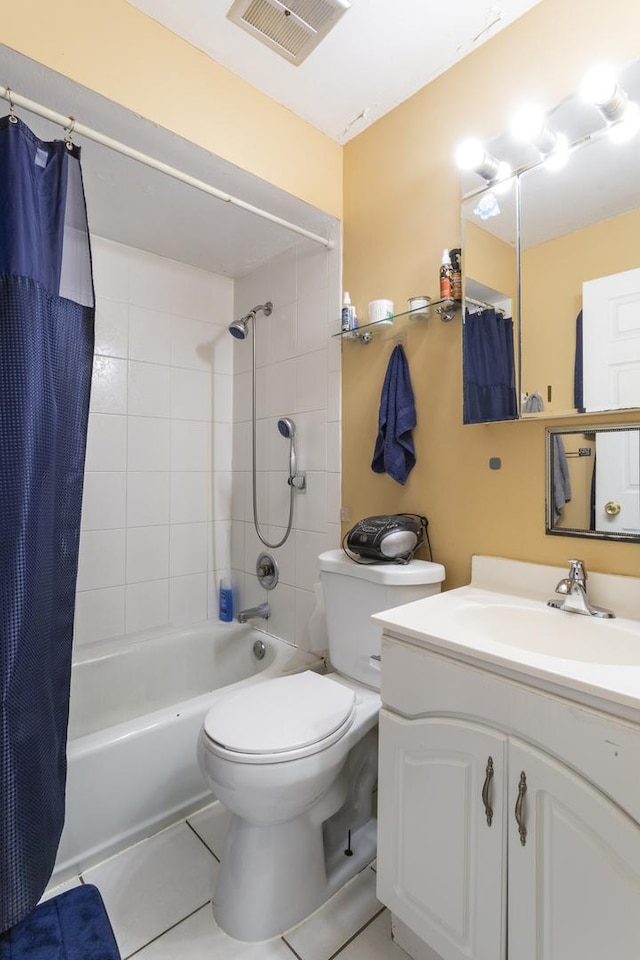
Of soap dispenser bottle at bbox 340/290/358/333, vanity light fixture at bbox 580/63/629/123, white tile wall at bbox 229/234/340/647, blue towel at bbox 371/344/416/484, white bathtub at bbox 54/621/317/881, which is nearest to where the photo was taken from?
vanity light fixture at bbox 580/63/629/123

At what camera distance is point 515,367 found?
132 centimetres

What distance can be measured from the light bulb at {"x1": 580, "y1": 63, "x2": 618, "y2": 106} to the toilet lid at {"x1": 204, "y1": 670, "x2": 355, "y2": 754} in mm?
1652

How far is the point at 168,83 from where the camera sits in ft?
4.46

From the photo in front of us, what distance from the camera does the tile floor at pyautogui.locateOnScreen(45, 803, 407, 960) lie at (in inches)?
44.3

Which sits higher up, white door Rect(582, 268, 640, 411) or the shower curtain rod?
the shower curtain rod

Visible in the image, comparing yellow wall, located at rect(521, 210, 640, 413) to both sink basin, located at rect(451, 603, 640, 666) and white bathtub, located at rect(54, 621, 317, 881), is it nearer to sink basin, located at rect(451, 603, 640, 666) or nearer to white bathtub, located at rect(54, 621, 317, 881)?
sink basin, located at rect(451, 603, 640, 666)

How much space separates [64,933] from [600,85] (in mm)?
2431

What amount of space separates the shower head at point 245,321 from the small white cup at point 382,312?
2.41 ft

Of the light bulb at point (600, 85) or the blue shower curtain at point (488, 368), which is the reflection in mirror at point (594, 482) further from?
the light bulb at point (600, 85)

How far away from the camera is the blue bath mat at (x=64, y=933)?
1091 mm

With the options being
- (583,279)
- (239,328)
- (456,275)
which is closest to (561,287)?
(583,279)

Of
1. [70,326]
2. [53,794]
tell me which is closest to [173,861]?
[53,794]

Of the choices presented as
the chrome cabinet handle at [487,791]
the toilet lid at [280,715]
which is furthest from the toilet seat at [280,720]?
the chrome cabinet handle at [487,791]

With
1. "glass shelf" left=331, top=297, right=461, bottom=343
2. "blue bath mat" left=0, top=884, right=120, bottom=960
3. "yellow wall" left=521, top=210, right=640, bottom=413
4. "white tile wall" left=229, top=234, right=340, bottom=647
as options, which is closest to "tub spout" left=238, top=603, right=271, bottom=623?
"white tile wall" left=229, top=234, right=340, bottom=647
